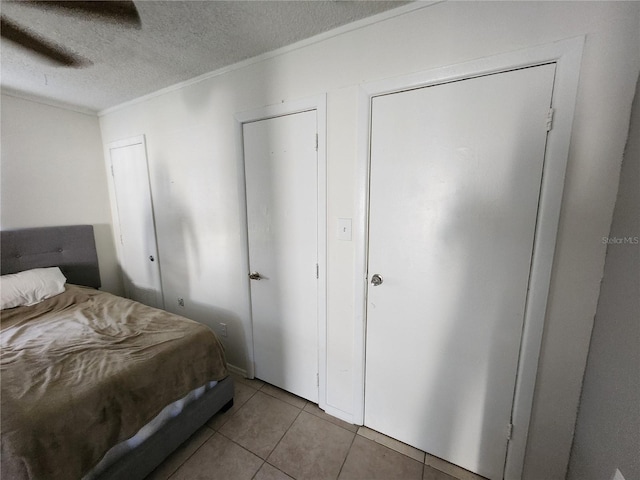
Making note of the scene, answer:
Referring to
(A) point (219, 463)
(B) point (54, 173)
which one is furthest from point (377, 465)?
(B) point (54, 173)

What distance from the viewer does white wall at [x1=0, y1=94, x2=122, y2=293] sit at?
2049 millimetres

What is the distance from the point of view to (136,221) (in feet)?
8.09

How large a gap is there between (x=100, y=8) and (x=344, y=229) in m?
1.58

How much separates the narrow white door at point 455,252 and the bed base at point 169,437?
3.33 feet

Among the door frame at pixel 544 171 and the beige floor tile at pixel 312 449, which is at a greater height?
the door frame at pixel 544 171

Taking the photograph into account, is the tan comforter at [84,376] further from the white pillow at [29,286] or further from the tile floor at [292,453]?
the tile floor at [292,453]

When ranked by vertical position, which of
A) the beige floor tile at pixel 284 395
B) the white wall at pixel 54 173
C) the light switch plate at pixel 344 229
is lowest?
the beige floor tile at pixel 284 395

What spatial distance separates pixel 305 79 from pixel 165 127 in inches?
53.2

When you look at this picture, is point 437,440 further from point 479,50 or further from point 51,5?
point 51,5

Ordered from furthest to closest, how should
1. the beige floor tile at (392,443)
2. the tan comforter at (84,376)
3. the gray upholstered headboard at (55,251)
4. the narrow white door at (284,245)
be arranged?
the gray upholstered headboard at (55,251), the narrow white door at (284,245), the beige floor tile at (392,443), the tan comforter at (84,376)

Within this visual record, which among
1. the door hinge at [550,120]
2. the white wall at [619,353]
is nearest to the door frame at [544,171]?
the door hinge at [550,120]

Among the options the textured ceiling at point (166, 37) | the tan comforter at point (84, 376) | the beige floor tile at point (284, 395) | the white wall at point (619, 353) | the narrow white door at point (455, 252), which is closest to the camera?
the white wall at point (619, 353)

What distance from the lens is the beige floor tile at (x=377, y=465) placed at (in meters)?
1.29

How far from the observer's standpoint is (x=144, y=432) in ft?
3.95
